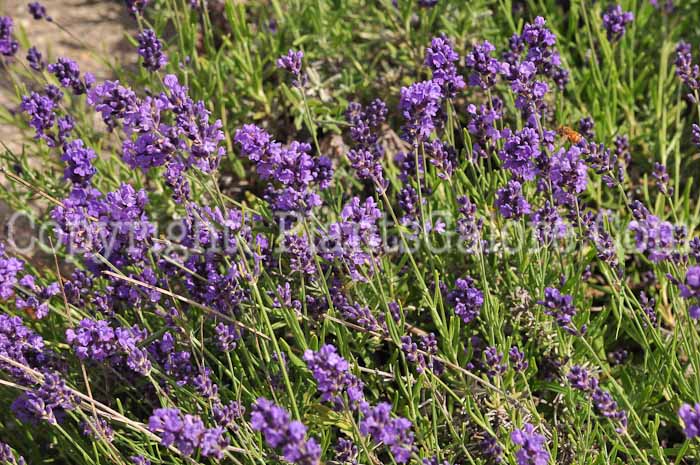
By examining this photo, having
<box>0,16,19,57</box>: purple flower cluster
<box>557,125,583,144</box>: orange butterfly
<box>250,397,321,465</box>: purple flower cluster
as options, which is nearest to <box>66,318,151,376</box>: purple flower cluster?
<box>250,397,321,465</box>: purple flower cluster

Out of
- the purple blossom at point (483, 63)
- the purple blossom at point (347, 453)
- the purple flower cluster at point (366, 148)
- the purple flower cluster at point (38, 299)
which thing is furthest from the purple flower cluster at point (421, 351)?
the purple flower cluster at point (38, 299)

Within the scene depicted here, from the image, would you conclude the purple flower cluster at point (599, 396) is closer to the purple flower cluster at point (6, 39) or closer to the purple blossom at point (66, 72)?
the purple blossom at point (66, 72)

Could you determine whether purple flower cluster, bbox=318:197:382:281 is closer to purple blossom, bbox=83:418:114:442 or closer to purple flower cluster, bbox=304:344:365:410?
purple flower cluster, bbox=304:344:365:410

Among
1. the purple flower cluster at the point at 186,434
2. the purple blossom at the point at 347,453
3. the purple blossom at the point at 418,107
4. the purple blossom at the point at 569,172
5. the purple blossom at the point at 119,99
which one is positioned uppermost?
the purple blossom at the point at 119,99

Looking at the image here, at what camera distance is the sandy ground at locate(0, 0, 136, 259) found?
5207 millimetres

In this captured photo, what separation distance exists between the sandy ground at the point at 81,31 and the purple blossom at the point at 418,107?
9.90ft

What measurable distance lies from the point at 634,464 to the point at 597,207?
1.61m

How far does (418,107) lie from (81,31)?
354 cm

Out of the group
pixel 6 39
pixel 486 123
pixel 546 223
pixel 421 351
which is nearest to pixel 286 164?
pixel 421 351

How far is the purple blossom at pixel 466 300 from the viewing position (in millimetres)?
2932

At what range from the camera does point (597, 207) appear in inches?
158

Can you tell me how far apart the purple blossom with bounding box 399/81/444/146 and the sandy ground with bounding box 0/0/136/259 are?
302 cm

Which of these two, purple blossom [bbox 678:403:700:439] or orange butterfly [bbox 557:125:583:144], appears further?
orange butterfly [bbox 557:125:583:144]

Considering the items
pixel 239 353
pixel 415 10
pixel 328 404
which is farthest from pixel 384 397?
pixel 415 10
